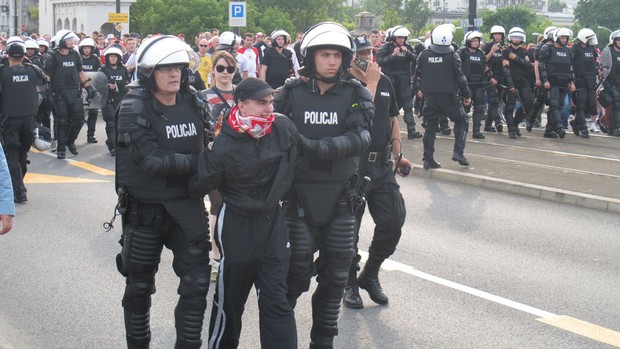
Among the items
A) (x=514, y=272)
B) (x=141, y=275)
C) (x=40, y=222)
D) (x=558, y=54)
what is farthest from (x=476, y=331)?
(x=558, y=54)

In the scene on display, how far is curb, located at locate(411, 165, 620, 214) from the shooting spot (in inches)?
→ 455

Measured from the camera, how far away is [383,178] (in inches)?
276

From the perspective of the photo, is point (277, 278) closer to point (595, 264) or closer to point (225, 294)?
point (225, 294)

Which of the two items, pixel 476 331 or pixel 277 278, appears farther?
pixel 476 331

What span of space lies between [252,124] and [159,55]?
2.52 ft

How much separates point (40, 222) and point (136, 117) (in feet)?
17.8

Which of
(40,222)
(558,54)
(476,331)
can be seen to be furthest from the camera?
(558,54)

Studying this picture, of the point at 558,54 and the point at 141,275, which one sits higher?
the point at 558,54

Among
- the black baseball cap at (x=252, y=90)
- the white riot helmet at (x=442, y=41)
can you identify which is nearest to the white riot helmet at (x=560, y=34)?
the white riot helmet at (x=442, y=41)

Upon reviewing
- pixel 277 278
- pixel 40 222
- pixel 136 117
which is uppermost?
pixel 136 117

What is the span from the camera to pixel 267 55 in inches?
725

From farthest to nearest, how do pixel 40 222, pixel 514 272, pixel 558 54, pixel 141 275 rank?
pixel 558 54
pixel 40 222
pixel 514 272
pixel 141 275

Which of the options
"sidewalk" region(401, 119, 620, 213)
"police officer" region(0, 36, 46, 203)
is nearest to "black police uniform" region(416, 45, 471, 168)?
"sidewalk" region(401, 119, 620, 213)

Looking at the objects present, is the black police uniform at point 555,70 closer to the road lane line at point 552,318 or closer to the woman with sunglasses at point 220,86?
the road lane line at point 552,318
